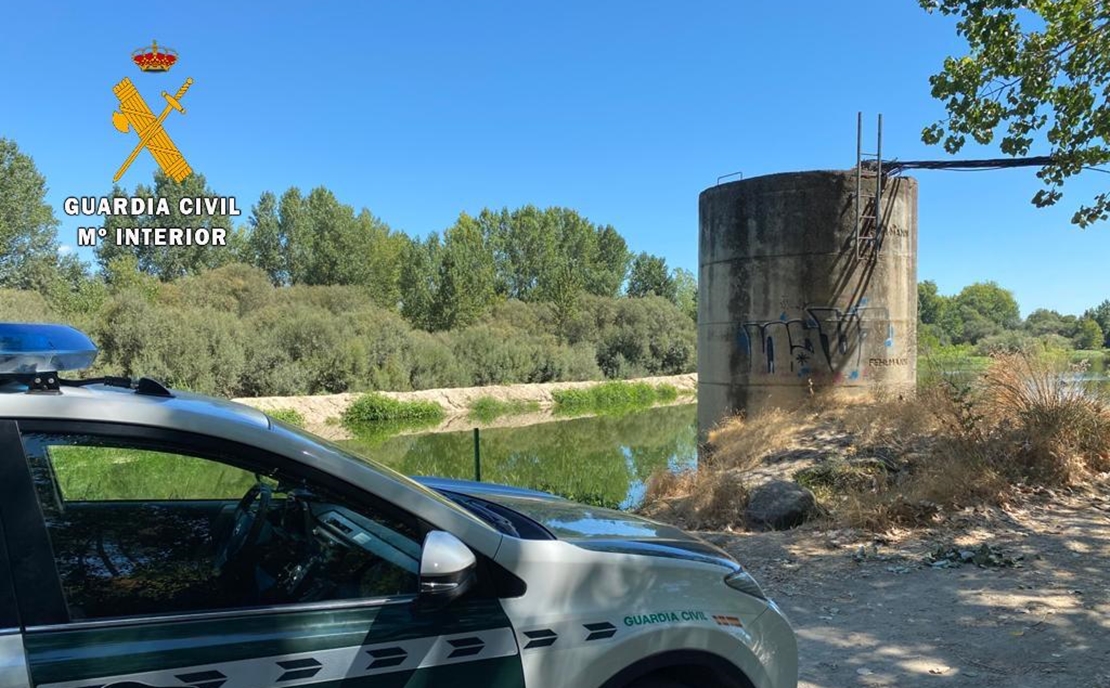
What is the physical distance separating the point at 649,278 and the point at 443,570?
6593cm

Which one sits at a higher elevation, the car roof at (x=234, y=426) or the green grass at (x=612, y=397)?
the car roof at (x=234, y=426)

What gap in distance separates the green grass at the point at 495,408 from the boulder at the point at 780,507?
83.1ft

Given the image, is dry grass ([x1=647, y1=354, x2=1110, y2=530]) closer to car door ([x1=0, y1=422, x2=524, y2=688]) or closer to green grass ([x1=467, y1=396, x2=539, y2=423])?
car door ([x1=0, y1=422, x2=524, y2=688])

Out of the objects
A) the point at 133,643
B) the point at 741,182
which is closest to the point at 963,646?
the point at 133,643

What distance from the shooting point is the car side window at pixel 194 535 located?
5.77 feet

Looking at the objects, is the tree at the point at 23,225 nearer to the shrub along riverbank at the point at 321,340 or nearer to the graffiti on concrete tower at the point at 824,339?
the shrub along riverbank at the point at 321,340

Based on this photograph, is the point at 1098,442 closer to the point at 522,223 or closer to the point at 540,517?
the point at 540,517

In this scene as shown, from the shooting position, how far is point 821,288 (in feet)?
41.1

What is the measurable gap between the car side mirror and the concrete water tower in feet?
37.8

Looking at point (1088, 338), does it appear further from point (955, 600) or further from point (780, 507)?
point (955, 600)

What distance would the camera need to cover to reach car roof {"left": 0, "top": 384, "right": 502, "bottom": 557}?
1766 mm

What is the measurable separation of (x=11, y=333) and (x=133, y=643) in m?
0.90

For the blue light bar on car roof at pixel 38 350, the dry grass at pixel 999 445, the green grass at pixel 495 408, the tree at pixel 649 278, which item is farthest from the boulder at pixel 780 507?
the tree at pixel 649 278

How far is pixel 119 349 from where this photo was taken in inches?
1073
